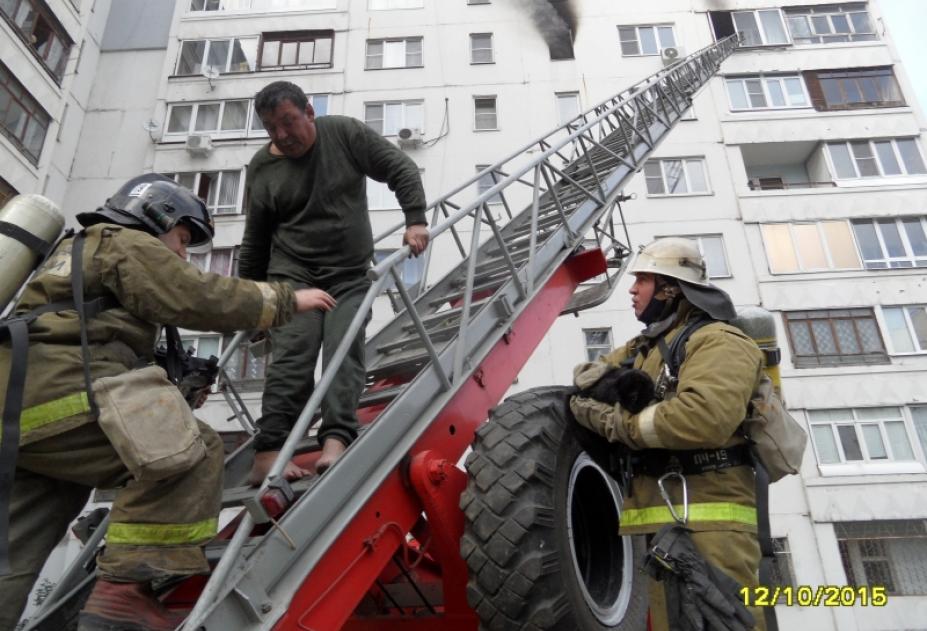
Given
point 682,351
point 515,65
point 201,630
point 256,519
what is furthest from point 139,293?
point 515,65

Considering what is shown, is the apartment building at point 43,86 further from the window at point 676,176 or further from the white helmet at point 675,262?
the window at point 676,176

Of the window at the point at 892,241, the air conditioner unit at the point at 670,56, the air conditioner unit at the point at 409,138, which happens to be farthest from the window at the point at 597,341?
the air conditioner unit at the point at 670,56

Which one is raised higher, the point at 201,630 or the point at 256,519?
the point at 256,519

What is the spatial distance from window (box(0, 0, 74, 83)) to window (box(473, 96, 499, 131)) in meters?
11.1

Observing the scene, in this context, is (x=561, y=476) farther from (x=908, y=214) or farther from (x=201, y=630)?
(x=908, y=214)

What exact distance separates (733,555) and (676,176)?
1475cm

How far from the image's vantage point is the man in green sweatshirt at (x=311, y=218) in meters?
2.80

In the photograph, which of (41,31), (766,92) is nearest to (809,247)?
(766,92)

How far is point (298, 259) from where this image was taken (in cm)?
305

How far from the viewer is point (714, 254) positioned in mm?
14539

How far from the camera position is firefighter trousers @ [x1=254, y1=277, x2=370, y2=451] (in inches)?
101

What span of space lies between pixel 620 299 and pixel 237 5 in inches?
592

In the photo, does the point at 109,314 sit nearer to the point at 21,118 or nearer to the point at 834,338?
the point at 834,338

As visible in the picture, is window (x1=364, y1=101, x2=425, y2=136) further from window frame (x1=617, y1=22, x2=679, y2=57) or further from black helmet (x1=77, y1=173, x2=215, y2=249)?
black helmet (x1=77, y1=173, x2=215, y2=249)
